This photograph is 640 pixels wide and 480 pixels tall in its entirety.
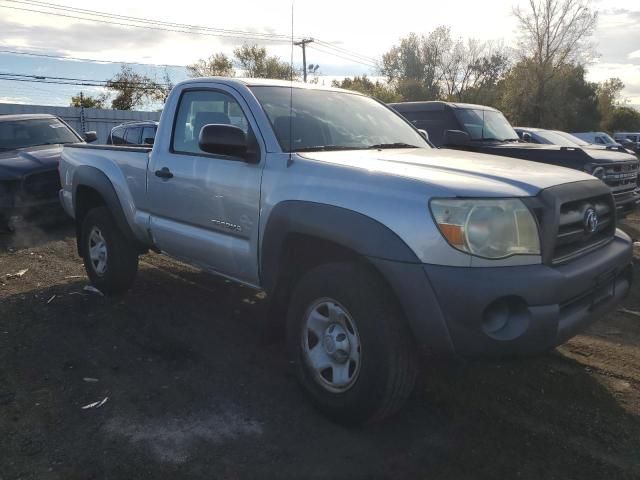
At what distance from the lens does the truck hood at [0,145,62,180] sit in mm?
8141

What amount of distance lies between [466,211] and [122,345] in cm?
298

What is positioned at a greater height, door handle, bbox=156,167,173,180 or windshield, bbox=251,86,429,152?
windshield, bbox=251,86,429,152

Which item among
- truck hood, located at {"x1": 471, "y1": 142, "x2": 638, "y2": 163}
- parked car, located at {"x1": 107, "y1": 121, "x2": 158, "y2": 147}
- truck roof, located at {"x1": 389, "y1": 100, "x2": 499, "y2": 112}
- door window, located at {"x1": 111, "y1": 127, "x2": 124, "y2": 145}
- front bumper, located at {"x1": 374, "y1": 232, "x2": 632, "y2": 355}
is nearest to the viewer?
front bumper, located at {"x1": 374, "y1": 232, "x2": 632, "y2": 355}

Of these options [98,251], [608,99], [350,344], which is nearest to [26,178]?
[98,251]

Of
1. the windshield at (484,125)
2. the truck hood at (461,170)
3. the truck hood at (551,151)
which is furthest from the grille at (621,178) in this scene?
the truck hood at (461,170)

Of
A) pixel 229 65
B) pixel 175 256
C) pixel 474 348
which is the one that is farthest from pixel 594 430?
pixel 229 65

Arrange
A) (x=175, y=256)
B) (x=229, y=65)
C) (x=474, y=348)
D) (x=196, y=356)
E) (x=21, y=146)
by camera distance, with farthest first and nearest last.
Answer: (x=229, y=65)
(x=21, y=146)
(x=175, y=256)
(x=196, y=356)
(x=474, y=348)

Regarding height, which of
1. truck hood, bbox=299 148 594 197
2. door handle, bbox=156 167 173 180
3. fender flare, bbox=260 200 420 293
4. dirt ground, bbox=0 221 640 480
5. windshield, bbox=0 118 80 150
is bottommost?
dirt ground, bbox=0 221 640 480

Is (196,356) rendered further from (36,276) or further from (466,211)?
(36,276)

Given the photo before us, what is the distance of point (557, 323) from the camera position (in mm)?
2705

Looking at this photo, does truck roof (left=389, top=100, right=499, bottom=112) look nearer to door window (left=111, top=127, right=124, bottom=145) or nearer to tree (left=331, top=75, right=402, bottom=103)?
door window (left=111, top=127, right=124, bottom=145)

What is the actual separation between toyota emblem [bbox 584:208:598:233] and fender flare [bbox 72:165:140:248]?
144 inches

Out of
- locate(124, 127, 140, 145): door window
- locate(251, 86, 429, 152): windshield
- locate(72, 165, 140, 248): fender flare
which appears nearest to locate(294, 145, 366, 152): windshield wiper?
locate(251, 86, 429, 152): windshield

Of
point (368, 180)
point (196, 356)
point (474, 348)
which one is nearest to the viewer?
point (474, 348)
